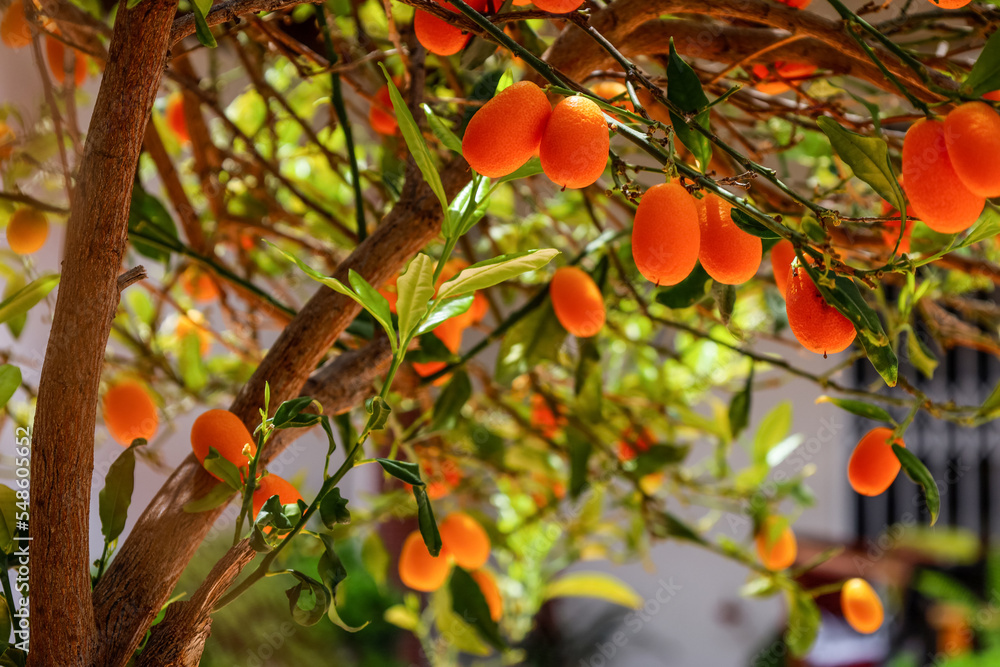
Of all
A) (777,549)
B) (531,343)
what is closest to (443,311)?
(531,343)

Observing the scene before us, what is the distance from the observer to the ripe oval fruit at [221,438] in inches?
10.5

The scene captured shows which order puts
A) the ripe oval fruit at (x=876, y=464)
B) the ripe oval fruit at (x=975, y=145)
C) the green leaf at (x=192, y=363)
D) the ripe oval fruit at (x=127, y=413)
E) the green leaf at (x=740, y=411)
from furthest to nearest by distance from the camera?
the green leaf at (x=192, y=363), the green leaf at (x=740, y=411), the ripe oval fruit at (x=127, y=413), the ripe oval fruit at (x=876, y=464), the ripe oval fruit at (x=975, y=145)

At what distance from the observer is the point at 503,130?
219 millimetres

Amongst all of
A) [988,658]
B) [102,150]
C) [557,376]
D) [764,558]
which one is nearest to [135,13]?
[102,150]

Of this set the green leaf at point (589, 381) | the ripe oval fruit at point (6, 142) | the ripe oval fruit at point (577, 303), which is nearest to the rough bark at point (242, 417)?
the ripe oval fruit at point (577, 303)

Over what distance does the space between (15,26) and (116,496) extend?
34 cm

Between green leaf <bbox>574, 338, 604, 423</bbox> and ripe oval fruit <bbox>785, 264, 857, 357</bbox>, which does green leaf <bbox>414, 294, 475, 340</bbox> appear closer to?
ripe oval fruit <bbox>785, 264, 857, 357</bbox>

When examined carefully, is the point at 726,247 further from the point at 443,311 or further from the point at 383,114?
the point at 383,114

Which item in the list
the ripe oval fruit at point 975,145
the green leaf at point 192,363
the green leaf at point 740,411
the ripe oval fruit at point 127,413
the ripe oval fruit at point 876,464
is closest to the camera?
the ripe oval fruit at point 975,145

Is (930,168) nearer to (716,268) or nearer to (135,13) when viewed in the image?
(716,268)

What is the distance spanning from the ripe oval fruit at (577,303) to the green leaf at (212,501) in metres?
0.21

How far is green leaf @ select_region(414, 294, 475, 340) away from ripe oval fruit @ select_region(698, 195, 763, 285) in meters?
0.08

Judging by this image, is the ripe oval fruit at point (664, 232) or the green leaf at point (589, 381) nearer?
the ripe oval fruit at point (664, 232)

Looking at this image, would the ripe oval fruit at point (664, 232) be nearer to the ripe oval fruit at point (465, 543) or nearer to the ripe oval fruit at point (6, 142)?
the ripe oval fruit at point (465, 543)
